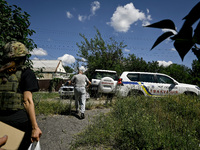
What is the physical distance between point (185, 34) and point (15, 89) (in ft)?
5.62

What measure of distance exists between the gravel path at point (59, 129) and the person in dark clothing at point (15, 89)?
4.70ft

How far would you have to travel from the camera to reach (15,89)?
1.56 metres

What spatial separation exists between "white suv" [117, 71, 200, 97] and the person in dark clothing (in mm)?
6120

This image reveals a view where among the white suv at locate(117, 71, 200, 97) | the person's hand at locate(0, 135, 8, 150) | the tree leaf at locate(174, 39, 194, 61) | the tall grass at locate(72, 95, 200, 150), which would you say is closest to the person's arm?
the person's hand at locate(0, 135, 8, 150)

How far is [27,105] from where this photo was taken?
1.48 meters

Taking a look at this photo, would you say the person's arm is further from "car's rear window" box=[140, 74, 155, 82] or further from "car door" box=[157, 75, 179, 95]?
"car door" box=[157, 75, 179, 95]

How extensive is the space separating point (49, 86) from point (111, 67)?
402 inches

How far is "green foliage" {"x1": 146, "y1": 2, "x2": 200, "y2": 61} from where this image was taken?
0.43 metres

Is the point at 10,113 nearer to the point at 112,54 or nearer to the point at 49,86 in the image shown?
the point at 112,54

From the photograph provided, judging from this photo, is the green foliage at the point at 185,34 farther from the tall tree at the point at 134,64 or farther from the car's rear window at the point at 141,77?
the tall tree at the point at 134,64

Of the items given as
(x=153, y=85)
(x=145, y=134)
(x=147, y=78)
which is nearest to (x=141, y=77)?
(x=147, y=78)

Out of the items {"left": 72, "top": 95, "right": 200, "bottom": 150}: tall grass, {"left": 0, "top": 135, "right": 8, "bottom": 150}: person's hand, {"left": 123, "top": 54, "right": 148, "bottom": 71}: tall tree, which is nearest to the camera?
{"left": 0, "top": 135, "right": 8, "bottom": 150}: person's hand

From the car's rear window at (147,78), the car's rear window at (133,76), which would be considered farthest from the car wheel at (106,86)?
the car's rear window at (147,78)

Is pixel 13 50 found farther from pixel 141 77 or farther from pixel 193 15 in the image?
pixel 141 77
